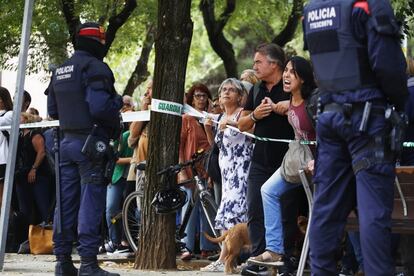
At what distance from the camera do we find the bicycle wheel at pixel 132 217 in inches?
520

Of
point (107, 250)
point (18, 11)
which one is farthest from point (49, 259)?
point (18, 11)

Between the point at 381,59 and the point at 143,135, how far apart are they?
6.87 m

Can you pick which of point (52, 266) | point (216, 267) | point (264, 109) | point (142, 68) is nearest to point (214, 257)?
point (216, 267)

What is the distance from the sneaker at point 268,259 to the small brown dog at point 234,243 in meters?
0.77

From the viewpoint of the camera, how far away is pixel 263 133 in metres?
10.3

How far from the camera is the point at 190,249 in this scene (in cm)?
1283

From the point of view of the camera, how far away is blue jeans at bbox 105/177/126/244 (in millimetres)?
14242

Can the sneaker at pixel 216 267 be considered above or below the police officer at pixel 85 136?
below

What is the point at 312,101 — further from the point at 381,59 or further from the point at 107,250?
the point at 107,250

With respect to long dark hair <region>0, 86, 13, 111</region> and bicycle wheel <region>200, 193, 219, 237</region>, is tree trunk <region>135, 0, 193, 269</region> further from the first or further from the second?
long dark hair <region>0, 86, 13, 111</region>

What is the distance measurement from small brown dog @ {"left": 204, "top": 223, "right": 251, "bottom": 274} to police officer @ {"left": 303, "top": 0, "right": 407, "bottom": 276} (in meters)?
3.40

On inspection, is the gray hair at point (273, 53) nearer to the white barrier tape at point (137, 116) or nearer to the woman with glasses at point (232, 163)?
the woman with glasses at point (232, 163)

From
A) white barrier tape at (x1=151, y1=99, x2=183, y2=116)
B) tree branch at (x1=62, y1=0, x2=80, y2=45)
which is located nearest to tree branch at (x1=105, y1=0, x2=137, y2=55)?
tree branch at (x1=62, y1=0, x2=80, y2=45)

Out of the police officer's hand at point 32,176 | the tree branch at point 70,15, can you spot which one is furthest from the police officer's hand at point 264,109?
the tree branch at point 70,15
